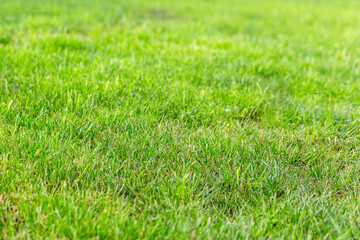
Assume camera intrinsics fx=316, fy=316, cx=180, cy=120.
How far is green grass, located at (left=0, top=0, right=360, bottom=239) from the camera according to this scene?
171 centimetres

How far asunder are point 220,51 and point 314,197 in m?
3.13

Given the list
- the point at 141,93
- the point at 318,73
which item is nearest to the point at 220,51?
the point at 318,73

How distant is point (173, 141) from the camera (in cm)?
243

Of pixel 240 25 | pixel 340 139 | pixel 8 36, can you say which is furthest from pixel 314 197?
pixel 240 25

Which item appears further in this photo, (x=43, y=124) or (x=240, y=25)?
(x=240, y=25)

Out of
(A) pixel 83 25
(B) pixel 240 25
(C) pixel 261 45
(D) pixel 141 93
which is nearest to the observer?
(D) pixel 141 93

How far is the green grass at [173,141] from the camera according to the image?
1711mm

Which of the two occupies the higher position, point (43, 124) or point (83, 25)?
point (83, 25)

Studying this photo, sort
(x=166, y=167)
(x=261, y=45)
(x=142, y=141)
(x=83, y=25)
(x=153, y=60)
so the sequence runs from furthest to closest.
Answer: (x=83, y=25) → (x=261, y=45) → (x=153, y=60) → (x=142, y=141) → (x=166, y=167)

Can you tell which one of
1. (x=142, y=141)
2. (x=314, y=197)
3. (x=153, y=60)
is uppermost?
(x=153, y=60)

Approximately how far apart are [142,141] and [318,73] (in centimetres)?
289

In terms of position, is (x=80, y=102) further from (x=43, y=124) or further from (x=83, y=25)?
(x=83, y=25)

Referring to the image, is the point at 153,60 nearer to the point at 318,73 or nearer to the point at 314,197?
the point at 318,73

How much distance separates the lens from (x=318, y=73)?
4203 millimetres
